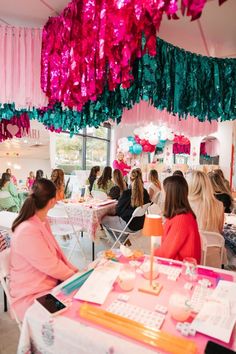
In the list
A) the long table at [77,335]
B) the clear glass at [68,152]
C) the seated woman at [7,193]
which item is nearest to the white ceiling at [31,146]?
the seated woman at [7,193]

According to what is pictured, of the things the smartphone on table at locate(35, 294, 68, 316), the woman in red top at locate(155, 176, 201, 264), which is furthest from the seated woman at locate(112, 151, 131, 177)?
the smartphone on table at locate(35, 294, 68, 316)

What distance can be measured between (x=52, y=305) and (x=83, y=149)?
680cm

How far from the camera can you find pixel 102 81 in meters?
1.57

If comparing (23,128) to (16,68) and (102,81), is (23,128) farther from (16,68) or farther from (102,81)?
(102,81)

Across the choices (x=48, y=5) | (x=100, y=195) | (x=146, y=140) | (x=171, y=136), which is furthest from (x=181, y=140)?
(x=48, y=5)

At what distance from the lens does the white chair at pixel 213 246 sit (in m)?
2.34

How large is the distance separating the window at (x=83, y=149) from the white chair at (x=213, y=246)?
495cm

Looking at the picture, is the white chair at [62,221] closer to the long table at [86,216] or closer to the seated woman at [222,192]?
the long table at [86,216]

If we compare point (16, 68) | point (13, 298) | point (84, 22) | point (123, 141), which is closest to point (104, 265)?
point (13, 298)

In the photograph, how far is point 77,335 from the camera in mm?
1009

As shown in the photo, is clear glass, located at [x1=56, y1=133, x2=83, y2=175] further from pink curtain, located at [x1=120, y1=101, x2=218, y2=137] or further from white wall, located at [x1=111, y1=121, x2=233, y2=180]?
pink curtain, located at [x1=120, y1=101, x2=218, y2=137]

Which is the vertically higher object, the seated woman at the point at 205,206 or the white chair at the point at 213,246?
the seated woman at the point at 205,206

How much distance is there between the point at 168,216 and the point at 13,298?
1.26m

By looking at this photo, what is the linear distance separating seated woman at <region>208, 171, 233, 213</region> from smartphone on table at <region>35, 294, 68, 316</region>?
10.4 feet
